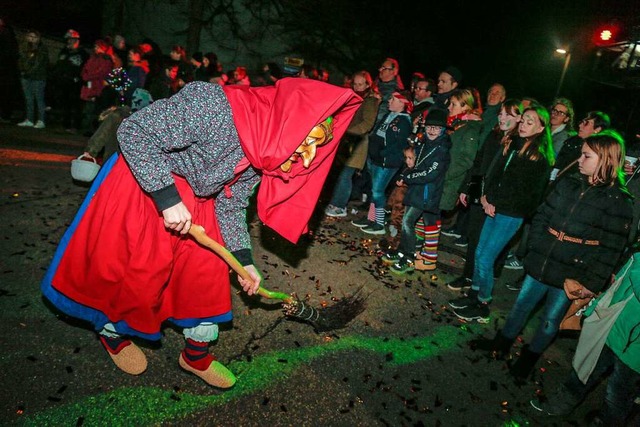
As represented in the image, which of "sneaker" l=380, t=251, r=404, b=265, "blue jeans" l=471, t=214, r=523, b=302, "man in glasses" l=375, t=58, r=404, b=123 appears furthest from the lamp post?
"blue jeans" l=471, t=214, r=523, b=302

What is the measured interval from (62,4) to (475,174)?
20.3m

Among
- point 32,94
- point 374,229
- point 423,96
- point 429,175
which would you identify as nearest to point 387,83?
point 423,96

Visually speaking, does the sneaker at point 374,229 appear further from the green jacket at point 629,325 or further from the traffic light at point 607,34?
the traffic light at point 607,34

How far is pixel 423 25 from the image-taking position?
21188mm

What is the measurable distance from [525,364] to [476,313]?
912 millimetres

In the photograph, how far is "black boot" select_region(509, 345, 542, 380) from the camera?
3.66 m

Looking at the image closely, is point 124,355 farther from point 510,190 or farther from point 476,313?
point 510,190

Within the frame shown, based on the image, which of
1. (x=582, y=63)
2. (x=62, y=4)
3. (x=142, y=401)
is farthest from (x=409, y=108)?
(x=62, y=4)

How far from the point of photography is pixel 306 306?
3410 millimetres

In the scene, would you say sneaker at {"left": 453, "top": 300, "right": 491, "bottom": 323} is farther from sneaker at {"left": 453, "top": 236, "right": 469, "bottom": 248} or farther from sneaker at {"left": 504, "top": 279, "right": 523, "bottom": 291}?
sneaker at {"left": 453, "top": 236, "right": 469, "bottom": 248}

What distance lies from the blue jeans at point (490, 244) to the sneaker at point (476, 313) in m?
0.10

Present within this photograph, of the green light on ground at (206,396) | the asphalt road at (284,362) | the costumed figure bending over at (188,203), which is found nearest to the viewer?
the costumed figure bending over at (188,203)

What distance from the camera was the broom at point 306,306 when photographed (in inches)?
94.9

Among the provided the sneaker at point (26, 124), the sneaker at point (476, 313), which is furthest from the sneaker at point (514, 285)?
the sneaker at point (26, 124)
